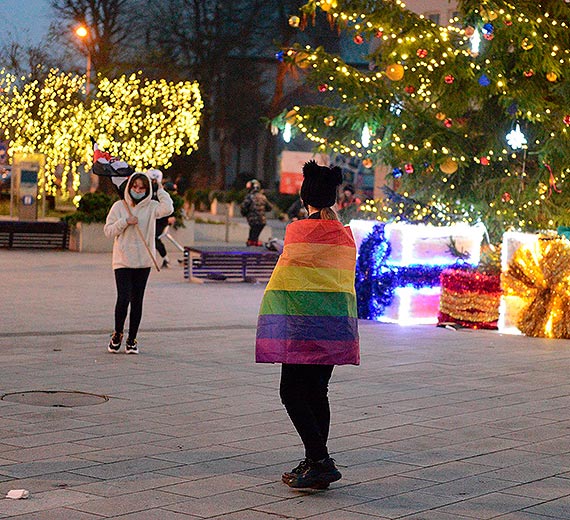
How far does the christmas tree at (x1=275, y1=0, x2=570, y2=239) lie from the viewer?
15977mm

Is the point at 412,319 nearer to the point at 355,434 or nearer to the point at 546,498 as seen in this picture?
the point at 355,434

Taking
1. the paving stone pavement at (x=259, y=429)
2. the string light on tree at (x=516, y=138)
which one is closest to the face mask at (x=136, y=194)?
the paving stone pavement at (x=259, y=429)

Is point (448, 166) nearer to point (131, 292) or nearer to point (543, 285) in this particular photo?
point (543, 285)

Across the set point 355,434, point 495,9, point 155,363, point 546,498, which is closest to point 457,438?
point 355,434

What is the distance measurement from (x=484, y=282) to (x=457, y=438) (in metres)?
7.12

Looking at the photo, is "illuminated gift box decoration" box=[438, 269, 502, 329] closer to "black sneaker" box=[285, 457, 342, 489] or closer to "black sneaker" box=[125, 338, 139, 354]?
"black sneaker" box=[125, 338, 139, 354]

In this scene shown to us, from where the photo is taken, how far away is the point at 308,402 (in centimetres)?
691

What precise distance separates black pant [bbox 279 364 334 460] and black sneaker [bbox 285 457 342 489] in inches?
1.8

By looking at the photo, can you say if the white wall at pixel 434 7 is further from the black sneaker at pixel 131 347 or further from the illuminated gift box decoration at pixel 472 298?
the black sneaker at pixel 131 347

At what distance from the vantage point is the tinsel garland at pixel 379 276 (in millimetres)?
15828

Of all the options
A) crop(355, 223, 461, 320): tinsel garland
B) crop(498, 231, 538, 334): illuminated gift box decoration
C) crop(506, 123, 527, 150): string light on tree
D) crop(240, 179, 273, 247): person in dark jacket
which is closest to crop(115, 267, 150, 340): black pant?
crop(355, 223, 461, 320): tinsel garland

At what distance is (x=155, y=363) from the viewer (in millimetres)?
11477

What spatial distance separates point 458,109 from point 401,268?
2.35 m

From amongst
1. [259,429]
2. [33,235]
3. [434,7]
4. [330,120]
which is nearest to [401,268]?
[330,120]
